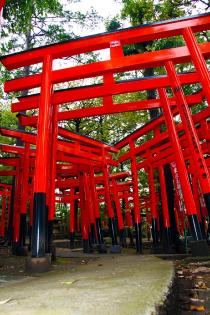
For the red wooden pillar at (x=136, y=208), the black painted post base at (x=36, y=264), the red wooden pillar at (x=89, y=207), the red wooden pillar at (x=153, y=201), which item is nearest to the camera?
the black painted post base at (x=36, y=264)

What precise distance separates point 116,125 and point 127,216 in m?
9.42

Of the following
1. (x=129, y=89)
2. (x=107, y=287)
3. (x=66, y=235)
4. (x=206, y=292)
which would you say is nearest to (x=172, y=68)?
(x=129, y=89)

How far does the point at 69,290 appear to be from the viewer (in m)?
2.84

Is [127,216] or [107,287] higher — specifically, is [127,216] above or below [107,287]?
above

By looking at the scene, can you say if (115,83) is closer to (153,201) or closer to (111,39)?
(111,39)

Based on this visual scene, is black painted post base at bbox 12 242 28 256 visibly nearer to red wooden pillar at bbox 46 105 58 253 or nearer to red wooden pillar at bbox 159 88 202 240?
red wooden pillar at bbox 46 105 58 253

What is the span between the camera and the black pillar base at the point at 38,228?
5.34 meters

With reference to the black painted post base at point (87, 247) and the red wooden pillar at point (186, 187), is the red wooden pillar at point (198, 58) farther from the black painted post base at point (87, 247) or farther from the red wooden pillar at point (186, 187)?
the black painted post base at point (87, 247)

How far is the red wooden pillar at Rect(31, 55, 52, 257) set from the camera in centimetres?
543

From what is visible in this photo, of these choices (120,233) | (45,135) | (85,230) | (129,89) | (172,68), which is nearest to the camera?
(45,135)

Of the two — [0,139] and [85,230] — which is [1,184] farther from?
[85,230]

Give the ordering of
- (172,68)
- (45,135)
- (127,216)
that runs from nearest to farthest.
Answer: (45,135)
(172,68)
(127,216)

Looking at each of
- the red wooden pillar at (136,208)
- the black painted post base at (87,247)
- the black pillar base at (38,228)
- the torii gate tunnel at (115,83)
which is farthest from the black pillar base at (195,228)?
the black painted post base at (87,247)

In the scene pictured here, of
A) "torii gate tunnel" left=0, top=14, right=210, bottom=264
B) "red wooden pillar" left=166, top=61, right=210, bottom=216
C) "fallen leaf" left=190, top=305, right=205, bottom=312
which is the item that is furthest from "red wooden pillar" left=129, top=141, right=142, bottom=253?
"fallen leaf" left=190, top=305, right=205, bottom=312
